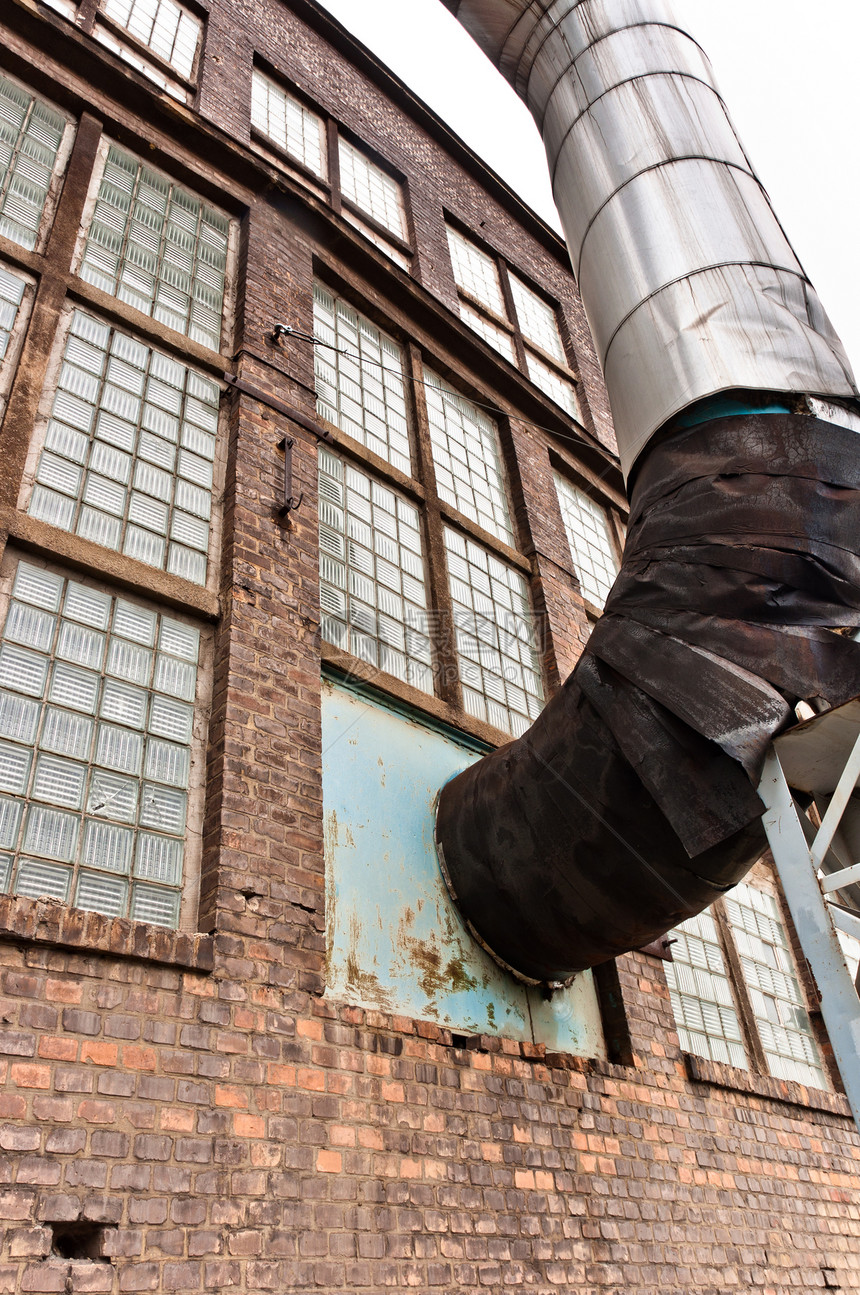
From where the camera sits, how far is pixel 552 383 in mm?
11141

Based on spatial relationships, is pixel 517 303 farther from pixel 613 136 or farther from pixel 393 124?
pixel 613 136

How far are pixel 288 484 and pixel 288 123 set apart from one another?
18.3 ft

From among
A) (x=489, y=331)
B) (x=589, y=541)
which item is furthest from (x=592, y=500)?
(x=489, y=331)

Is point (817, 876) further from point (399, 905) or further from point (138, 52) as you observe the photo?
point (138, 52)

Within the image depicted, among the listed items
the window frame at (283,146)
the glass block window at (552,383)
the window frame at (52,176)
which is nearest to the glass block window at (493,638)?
the window frame at (52,176)

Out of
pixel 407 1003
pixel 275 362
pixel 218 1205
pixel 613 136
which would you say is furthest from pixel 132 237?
pixel 218 1205

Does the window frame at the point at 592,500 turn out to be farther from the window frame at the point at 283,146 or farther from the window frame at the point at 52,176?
the window frame at the point at 52,176

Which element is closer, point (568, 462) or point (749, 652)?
point (749, 652)

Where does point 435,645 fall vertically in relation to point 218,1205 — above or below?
above

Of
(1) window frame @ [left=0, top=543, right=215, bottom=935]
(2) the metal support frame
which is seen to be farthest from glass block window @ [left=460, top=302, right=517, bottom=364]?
(2) the metal support frame

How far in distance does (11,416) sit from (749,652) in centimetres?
358

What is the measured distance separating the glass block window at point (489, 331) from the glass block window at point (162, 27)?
350 centimetres

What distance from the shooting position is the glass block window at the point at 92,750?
371cm

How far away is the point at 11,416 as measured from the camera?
4.48m
